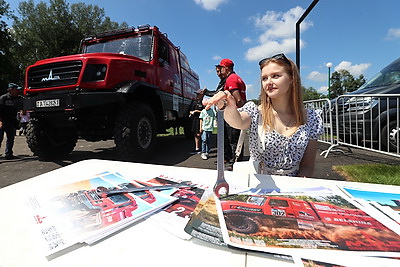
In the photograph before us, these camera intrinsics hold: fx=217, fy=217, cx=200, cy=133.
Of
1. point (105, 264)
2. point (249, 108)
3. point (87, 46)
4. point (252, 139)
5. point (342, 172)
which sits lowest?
point (342, 172)

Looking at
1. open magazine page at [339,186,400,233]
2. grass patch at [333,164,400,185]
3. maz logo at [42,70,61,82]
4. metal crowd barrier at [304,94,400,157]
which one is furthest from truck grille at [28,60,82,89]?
metal crowd barrier at [304,94,400,157]

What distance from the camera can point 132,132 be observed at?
334cm

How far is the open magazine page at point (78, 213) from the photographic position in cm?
55

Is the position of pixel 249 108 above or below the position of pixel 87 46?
below

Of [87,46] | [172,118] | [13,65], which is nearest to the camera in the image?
[87,46]

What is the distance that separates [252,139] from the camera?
1.46 meters

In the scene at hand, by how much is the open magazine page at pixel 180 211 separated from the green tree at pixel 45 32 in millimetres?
23497

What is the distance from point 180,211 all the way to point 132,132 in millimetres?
2838

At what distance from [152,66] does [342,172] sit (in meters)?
3.63

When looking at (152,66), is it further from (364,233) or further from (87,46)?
(364,233)

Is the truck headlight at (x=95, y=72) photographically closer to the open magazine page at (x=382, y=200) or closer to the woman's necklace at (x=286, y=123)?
the woman's necklace at (x=286, y=123)

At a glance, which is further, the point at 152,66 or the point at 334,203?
the point at 152,66

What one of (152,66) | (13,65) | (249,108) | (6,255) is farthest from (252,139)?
(13,65)

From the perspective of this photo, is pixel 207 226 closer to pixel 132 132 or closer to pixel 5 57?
pixel 132 132
